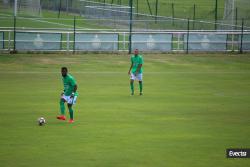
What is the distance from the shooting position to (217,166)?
17312mm

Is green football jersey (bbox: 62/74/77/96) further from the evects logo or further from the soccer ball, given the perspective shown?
the evects logo

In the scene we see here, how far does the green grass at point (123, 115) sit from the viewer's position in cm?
1845

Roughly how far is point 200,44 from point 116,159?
34179 mm

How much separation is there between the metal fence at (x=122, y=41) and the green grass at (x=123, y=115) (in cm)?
244

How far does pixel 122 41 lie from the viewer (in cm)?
4959

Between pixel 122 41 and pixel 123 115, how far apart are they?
2449 centimetres

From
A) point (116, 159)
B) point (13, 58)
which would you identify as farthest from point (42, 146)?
point (13, 58)

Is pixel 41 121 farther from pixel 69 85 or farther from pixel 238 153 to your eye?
pixel 238 153

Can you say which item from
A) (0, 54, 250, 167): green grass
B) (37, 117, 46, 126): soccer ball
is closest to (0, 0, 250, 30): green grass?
(0, 54, 250, 167): green grass

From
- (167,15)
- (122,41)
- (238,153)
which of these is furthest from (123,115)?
(167,15)

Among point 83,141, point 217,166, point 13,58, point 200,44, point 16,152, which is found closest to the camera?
point 217,166

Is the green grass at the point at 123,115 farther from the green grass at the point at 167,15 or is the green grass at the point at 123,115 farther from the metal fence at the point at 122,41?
the green grass at the point at 167,15

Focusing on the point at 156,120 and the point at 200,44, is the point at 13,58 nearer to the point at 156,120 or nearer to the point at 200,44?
the point at 200,44

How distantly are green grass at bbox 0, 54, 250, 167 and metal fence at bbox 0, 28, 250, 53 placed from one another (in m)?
2.44
